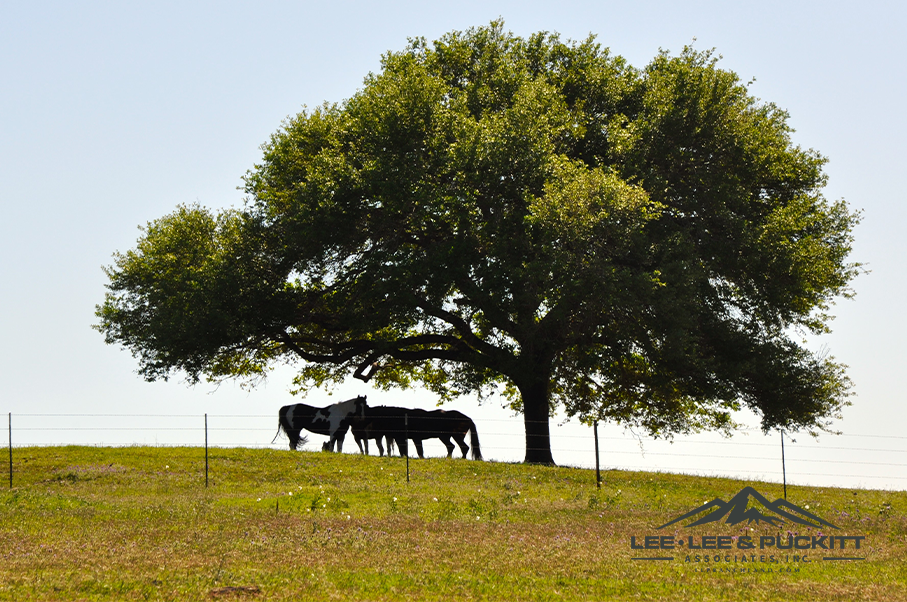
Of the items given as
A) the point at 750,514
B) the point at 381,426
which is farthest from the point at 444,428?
the point at 750,514

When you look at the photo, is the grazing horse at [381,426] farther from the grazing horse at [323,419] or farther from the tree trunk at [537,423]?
the tree trunk at [537,423]

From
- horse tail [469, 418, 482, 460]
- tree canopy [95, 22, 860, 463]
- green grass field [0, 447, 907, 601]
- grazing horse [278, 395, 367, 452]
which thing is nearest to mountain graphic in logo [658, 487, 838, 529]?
green grass field [0, 447, 907, 601]

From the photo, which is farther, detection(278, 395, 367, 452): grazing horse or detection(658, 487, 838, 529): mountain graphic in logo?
detection(278, 395, 367, 452): grazing horse

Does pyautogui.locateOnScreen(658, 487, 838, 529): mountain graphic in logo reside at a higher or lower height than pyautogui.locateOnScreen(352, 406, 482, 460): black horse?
lower

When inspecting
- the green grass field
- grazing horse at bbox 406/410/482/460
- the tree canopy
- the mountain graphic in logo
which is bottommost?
the mountain graphic in logo

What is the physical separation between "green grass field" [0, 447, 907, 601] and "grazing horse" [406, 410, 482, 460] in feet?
15.7

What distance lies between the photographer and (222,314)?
94.1 feet

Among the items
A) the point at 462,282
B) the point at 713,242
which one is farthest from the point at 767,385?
the point at 462,282

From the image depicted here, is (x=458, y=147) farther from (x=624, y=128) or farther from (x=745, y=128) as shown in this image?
(x=745, y=128)

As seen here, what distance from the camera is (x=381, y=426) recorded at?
32.0 meters

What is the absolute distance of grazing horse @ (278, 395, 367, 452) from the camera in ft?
106

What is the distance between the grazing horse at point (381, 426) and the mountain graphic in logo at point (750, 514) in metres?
13.6

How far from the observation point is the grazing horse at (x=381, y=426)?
3191cm

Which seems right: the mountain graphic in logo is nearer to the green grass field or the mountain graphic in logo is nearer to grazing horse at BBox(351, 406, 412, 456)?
the green grass field
